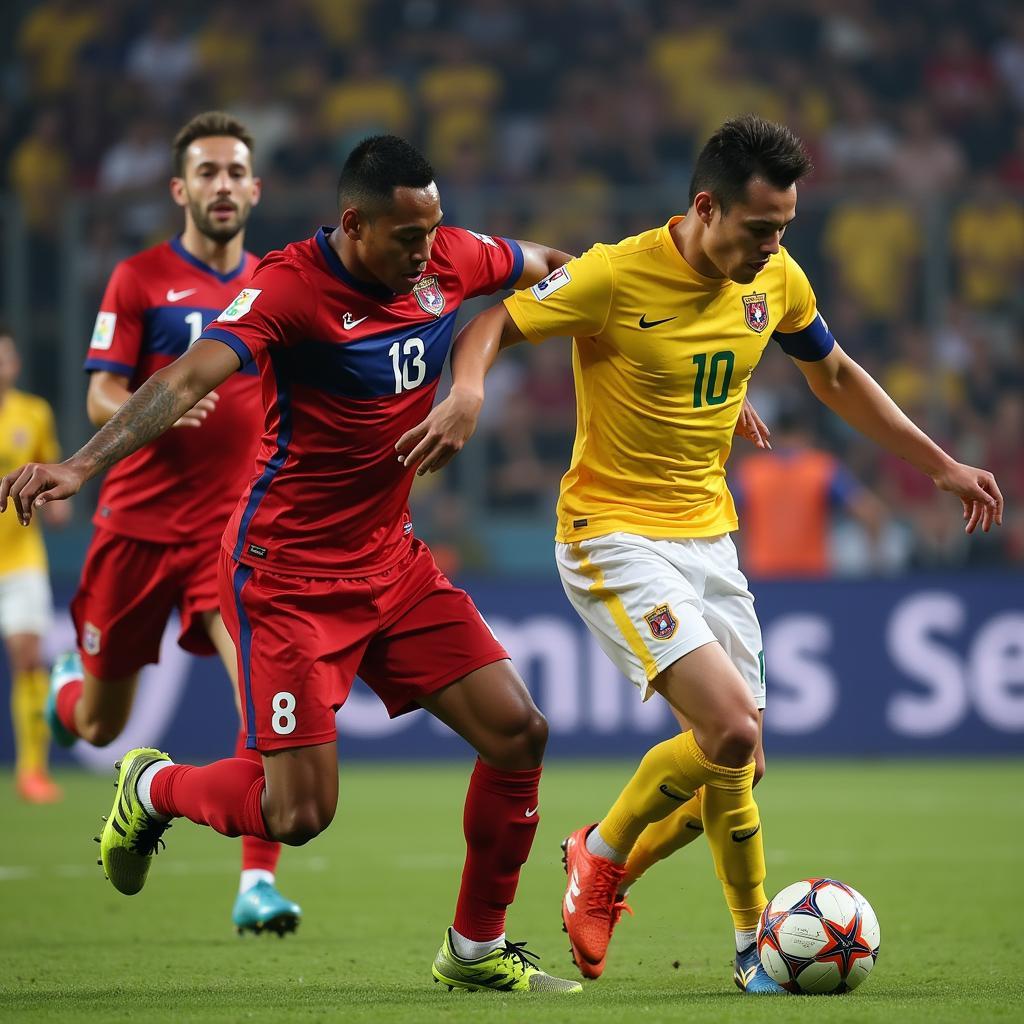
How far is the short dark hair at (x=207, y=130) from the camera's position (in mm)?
6309

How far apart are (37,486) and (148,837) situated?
143 centimetres

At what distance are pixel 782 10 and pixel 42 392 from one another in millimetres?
8113

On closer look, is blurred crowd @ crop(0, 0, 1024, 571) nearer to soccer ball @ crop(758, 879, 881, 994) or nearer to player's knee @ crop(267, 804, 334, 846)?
soccer ball @ crop(758, 879, 881, 994)

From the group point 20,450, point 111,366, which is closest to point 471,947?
point 111,366

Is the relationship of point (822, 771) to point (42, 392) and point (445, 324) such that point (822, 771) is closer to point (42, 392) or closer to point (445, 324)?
point (42, 392)

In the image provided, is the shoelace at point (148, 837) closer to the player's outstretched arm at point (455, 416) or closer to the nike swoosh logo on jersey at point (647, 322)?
the player's outstretched arm at point (455, 416)

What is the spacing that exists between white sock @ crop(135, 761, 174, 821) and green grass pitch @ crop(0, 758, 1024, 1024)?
1.51 feet

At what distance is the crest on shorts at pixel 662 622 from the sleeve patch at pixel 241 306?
141cm

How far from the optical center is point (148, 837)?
199 inches

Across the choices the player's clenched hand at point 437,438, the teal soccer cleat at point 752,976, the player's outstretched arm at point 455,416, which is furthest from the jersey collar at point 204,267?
the teal soccer cleat at point 752,976

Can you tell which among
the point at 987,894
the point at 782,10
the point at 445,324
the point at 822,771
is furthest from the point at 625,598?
the point at 782,10

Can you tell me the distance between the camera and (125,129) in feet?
51.2

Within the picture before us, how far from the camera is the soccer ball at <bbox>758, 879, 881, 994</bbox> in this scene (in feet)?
15.0

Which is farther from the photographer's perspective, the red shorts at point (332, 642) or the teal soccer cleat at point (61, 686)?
the teal soccer cleat at point (61, 686)
